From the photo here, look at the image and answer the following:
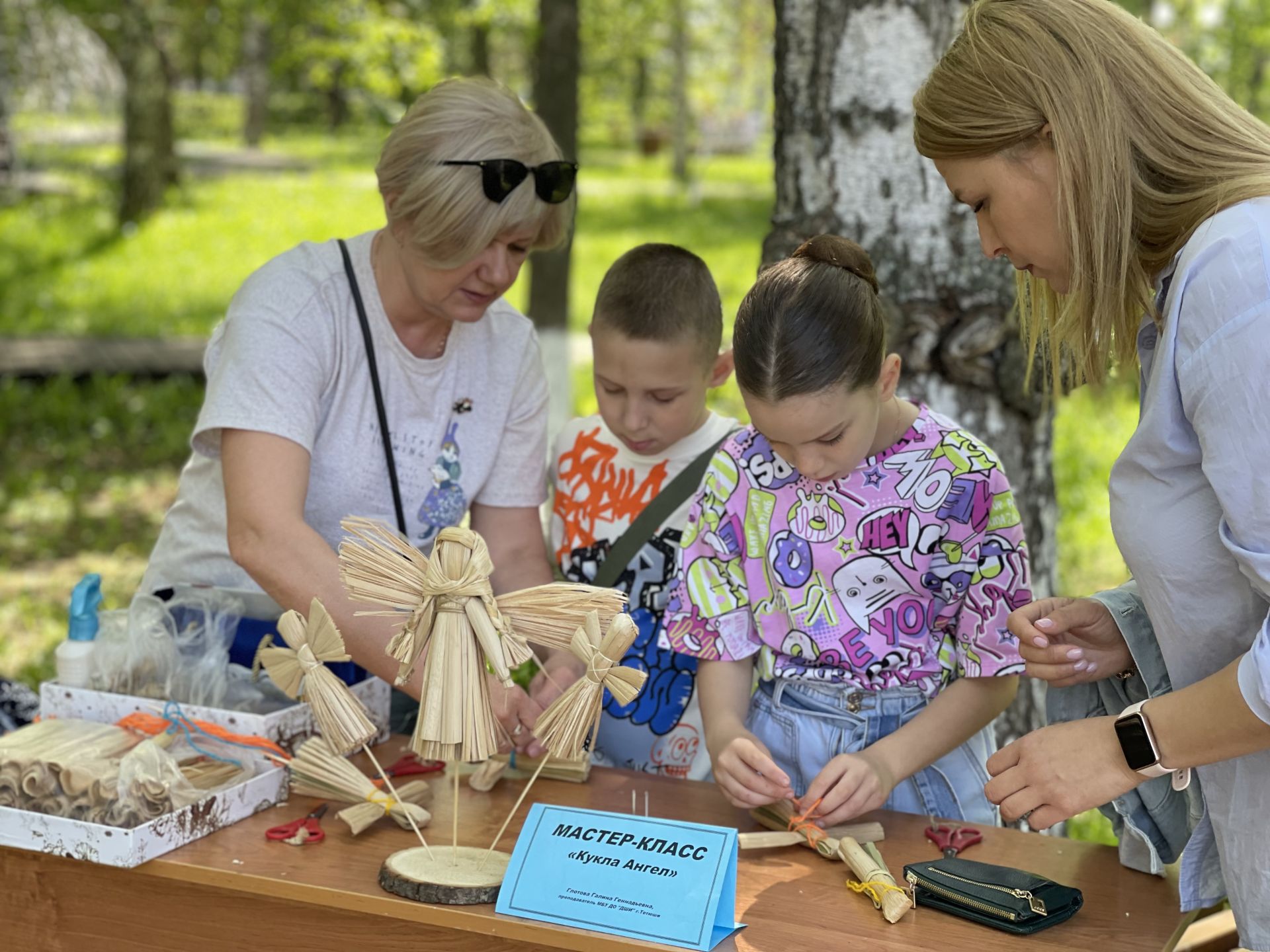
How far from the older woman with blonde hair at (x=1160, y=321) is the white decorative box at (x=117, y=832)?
3.82 ft

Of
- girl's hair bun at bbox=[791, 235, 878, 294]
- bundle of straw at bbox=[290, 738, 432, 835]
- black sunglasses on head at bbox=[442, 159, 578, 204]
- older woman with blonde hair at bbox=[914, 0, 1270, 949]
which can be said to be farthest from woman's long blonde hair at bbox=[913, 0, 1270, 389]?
bundle of straw at bbox=[290, 738, 432, 835]

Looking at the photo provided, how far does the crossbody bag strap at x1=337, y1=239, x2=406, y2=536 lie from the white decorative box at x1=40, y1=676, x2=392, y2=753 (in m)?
0.41

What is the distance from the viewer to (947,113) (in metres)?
1.75

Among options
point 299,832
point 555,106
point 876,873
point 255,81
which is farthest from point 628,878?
point 255,81

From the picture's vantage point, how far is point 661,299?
8.26ft

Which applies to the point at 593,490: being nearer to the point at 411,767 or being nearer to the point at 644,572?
the point at 644,572

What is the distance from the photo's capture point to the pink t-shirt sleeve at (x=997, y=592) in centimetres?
211

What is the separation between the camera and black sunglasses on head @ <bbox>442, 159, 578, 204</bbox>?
247cm

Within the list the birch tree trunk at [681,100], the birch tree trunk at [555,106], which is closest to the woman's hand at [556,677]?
the birch tree trunk at [555,106]

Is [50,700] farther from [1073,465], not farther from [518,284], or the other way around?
[518,284]

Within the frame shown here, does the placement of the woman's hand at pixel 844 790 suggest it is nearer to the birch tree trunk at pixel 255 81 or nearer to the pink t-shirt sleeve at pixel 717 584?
the pink t-shirt sleeve at pixel 717 584

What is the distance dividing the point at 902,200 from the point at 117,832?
208 centimetres

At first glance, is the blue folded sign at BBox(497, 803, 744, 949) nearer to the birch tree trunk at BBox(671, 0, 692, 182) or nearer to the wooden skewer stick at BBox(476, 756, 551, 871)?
the wooden skewer stick at BBox(476, 756, 551, 871)

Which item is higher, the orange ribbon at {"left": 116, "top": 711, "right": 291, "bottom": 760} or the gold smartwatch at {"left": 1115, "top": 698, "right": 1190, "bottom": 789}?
the gold smartwatch at {"left": 1115, "top": 698, "right": 1190, "bottom": 789}
